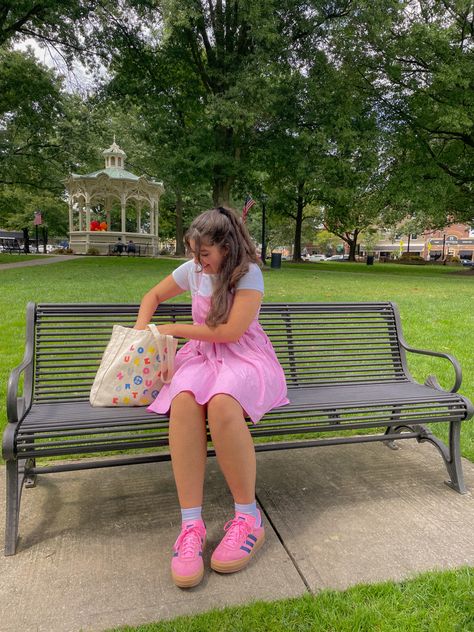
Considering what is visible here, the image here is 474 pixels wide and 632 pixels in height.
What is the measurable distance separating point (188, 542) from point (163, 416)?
22.6 inches

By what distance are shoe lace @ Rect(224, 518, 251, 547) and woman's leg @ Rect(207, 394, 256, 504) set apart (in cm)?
17

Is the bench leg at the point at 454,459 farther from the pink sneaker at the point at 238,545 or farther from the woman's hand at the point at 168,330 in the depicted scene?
the woman's hand at the point at 168,330

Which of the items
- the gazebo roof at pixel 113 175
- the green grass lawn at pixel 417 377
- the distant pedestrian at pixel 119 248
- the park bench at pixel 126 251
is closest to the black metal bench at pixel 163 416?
the green grass lawn at pixel 417 377

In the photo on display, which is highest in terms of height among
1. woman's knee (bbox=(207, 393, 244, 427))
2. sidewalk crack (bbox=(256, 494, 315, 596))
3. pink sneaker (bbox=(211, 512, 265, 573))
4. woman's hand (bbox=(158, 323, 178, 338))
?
woman's hand (bbox=(158, 323, 178, 338))

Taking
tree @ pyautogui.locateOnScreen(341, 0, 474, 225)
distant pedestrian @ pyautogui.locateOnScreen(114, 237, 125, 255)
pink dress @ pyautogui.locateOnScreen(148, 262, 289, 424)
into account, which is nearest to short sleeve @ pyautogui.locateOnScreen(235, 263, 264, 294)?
pink dress @ pyautogui.locateOnScreen(148, 262, 289, 424)

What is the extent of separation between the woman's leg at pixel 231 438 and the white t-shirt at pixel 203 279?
0.59 meters

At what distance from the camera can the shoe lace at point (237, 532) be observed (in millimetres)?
2117

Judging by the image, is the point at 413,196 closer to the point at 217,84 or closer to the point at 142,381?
the point at 217,84

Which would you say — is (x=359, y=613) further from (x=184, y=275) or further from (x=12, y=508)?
(x=184, y=275)

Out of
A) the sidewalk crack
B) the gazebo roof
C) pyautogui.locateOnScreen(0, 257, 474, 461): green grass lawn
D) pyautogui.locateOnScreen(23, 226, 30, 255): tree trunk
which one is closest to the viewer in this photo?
the sidewalk crack

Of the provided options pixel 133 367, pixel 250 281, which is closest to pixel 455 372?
pixel 250 281

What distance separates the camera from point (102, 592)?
1939mm

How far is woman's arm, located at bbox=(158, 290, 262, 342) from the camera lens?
2.33 meters

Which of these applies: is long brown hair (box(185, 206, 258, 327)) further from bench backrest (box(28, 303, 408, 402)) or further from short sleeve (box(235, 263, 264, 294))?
bench backrest (box(28, 303, 408, 402))
